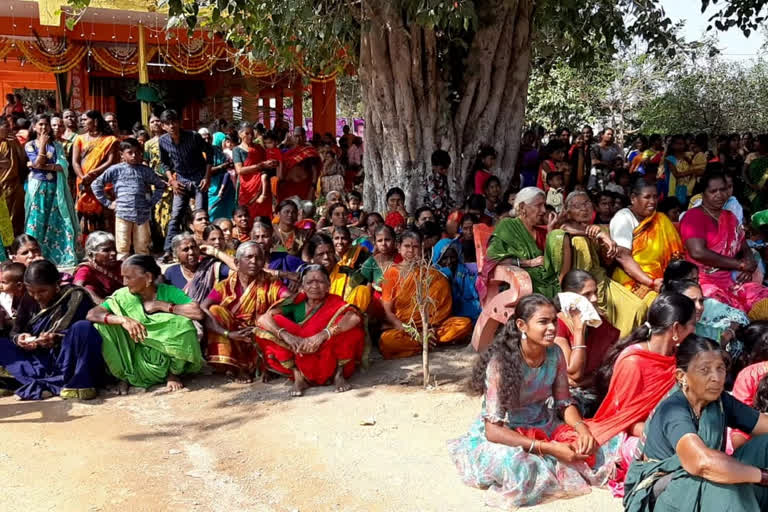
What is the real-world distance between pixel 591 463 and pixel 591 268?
1.70 m

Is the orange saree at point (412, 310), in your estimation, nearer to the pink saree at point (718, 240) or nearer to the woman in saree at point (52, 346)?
the pink saree at point (718, 240)

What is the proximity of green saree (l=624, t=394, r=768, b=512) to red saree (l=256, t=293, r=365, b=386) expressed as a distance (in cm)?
259

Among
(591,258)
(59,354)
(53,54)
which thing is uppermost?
(53,54)

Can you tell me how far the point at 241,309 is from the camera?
5.66 m

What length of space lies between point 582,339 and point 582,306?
0.61ft

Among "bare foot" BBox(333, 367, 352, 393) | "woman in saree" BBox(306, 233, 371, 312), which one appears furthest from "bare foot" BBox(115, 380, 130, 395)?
"woman in saree" BBox(306, 233, 371, 312)

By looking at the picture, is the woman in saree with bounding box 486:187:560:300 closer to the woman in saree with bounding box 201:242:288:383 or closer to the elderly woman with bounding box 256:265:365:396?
the elderly woman with bounding box 256:265:365:396

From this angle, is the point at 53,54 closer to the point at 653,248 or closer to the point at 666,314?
the point at 653,248

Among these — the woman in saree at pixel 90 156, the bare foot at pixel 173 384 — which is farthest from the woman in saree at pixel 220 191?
the bare foot at pixel 173 384

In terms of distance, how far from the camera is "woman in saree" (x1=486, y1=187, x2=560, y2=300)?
5199 mm

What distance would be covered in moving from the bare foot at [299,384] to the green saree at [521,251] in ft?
4.85

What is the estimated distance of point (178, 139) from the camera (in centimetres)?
886

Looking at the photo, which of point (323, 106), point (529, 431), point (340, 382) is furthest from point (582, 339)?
point (323, 106)

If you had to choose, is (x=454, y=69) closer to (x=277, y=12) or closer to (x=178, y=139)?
(x=277, y=12)
